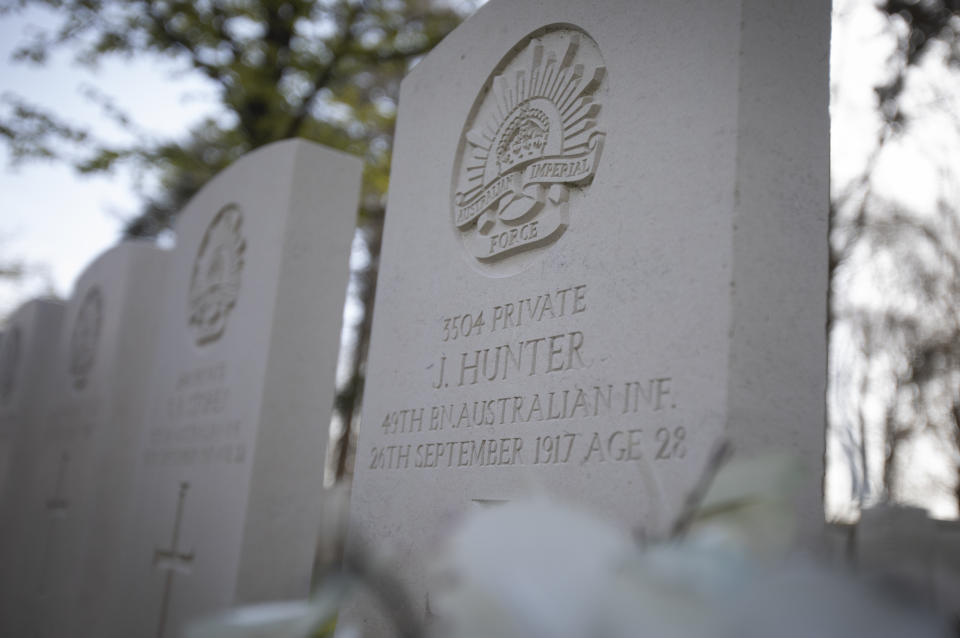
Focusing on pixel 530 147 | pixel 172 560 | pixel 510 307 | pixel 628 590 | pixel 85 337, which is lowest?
pixel 172 560

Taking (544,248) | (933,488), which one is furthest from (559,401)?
(933,488)

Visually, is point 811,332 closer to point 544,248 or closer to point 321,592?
point 544,248

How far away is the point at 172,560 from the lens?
4.88 meters

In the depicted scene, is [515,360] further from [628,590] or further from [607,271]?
[628,590]

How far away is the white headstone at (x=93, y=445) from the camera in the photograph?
5.89 meters

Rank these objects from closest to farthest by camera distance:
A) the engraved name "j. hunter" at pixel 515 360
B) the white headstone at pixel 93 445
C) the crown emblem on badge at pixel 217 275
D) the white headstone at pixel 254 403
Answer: the engraved name "j. hunter" at pixel 515 360 → the white headstone at pixel 254 403 → the crown emblem on badge at pixel 217 275 → the white headstone at pixel 93 445

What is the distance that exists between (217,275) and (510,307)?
2669 mm

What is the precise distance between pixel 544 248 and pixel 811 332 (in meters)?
0.95

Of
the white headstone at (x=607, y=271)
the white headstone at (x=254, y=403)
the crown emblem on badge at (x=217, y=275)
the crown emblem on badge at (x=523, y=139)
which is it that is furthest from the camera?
the crown emblem on badge at (x=217, y=275)

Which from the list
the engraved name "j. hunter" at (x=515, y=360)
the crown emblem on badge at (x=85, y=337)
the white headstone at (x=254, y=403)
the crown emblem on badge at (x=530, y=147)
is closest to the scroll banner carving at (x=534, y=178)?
the crown emblem on badge at (x=530, y=147)

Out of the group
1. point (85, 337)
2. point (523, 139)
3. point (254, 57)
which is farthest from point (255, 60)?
point (523, 139)

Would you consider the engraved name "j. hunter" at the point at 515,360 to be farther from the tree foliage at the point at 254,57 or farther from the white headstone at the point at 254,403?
the tree foliage at the point at 254,57

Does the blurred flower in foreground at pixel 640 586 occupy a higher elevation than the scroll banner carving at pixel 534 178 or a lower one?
lower

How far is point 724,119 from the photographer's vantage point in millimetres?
2396
